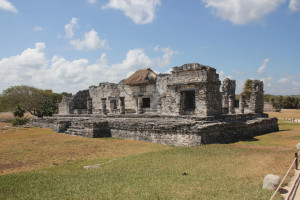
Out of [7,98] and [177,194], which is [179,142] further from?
[7,98]

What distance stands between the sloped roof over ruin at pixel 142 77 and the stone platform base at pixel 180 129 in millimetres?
6411

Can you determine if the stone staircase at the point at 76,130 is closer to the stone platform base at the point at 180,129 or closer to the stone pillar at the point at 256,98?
the stone platform base at the point at 180,129

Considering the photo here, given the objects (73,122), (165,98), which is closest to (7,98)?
(73,122)

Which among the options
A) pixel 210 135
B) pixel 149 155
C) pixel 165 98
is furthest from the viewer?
pixel 165 98

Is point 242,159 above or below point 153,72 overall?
below

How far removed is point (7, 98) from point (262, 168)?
103 feet

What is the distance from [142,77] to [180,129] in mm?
12822

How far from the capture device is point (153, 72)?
22.5 m

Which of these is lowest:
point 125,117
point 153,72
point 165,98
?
point 125,117

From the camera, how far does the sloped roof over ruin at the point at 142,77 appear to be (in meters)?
21.5

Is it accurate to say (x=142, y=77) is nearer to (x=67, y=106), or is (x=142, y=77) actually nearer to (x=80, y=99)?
(x=80, y=99)

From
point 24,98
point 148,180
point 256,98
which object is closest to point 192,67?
point 256,98

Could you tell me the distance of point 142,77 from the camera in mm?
22094

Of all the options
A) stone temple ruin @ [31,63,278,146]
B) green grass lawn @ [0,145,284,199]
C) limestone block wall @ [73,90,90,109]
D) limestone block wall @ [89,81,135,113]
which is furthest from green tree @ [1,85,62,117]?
green grass lawn @ [0,145,284,199]
